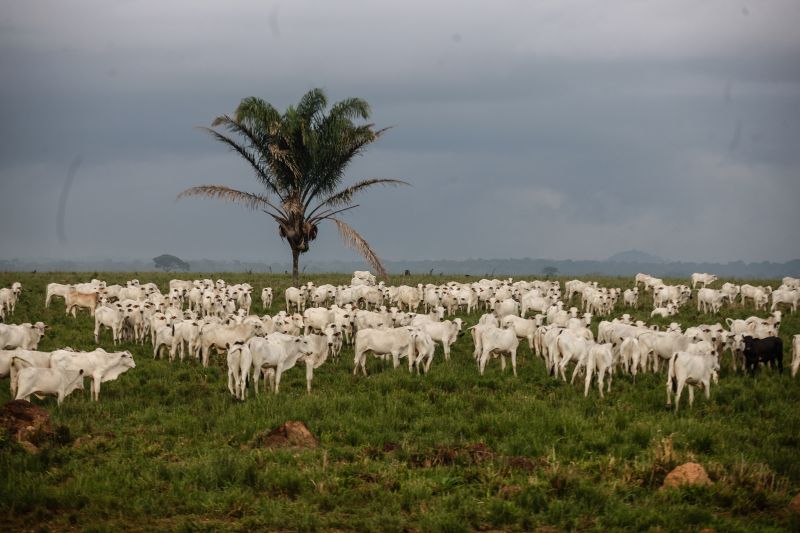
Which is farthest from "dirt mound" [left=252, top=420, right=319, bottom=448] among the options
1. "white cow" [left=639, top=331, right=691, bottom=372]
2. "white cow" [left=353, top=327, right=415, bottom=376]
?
"white cow" [left=639, top=331, right=691, bottom=372]

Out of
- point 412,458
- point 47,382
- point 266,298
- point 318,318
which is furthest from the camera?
point 266,298

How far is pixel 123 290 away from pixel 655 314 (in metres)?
23.1

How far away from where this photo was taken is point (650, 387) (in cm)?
2247

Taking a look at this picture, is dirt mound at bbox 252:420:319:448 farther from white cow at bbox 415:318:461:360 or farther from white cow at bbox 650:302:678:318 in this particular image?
white cow at bbox 650:302:678:318

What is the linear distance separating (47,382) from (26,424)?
276 cm

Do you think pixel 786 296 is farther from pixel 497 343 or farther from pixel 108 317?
pixel 108 317

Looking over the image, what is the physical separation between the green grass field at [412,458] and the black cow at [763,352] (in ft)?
4.13

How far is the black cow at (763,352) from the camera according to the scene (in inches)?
942

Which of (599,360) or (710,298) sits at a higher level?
(710,298)

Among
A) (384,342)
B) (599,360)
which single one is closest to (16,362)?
(384,342)

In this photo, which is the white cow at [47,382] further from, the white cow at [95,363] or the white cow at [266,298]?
the white cow at [266,298]

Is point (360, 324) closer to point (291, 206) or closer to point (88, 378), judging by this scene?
point (88, 378)

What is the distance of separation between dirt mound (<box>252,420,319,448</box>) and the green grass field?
40 cm

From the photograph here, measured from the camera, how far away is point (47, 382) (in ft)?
61.8
